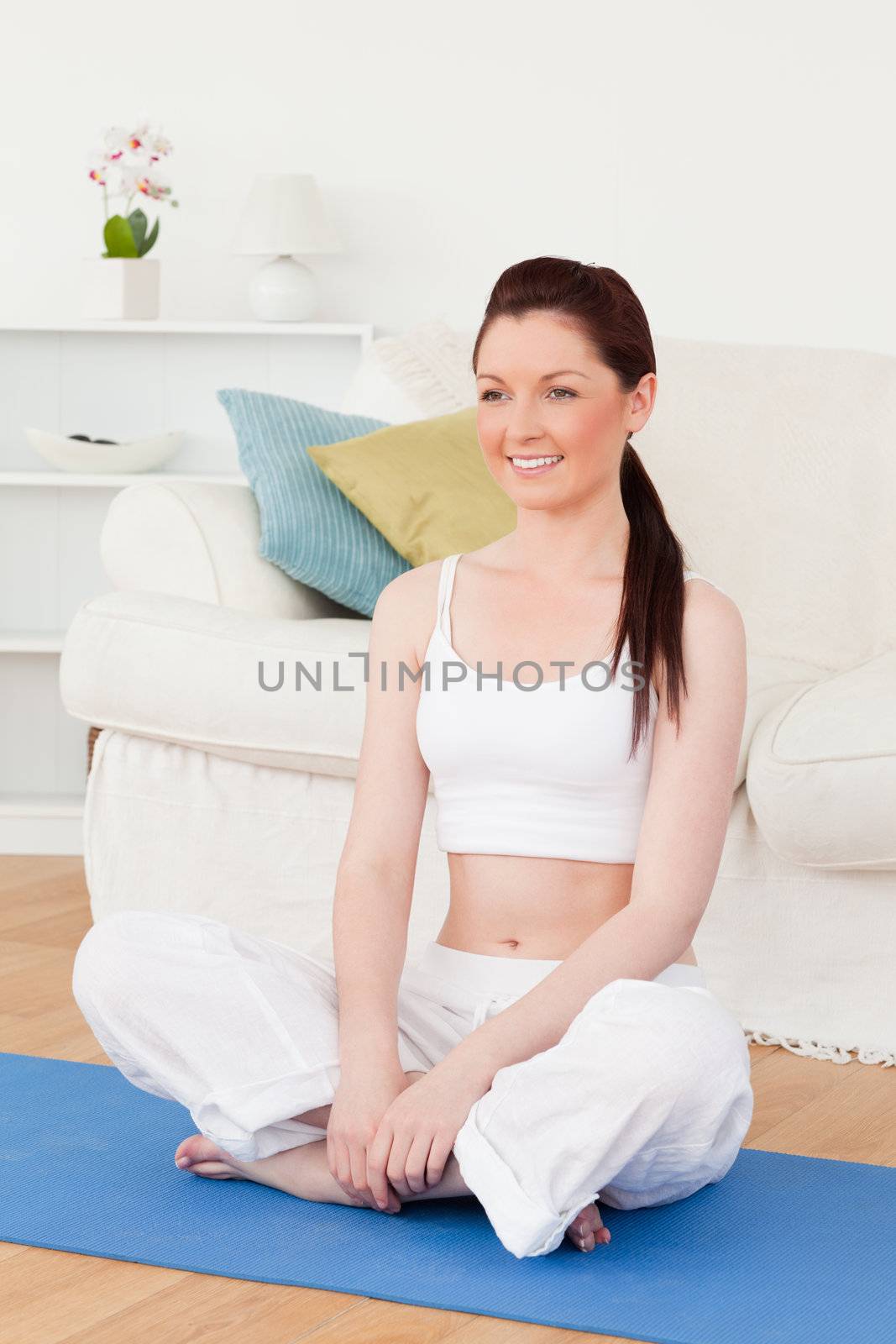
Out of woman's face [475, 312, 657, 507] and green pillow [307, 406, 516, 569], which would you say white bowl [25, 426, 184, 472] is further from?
woman's face [475, 312, 657, 507]

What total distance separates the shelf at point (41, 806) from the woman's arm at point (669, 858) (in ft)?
6.46

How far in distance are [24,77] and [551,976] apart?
302cm

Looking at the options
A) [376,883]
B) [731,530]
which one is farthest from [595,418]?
[731,530]

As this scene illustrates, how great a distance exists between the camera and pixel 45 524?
3781 mm

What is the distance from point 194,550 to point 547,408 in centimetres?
110

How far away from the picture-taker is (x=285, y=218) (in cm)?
348

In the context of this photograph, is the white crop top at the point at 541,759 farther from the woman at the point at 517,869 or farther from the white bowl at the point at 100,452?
the white bowl at the point at 100,452

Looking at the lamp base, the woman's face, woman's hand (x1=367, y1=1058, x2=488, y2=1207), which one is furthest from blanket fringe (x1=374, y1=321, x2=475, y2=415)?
woman's hand (x1=367, y1=1058, x2=488, y2=1207)

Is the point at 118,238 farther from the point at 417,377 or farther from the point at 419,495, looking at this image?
the point at 419,495

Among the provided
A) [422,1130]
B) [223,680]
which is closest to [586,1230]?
[422,1130]

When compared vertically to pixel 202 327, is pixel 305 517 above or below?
below

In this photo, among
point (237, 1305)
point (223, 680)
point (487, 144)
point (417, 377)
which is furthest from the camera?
point (487, 144)

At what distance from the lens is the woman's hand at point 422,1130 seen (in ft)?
4.35

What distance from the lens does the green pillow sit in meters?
2.50
